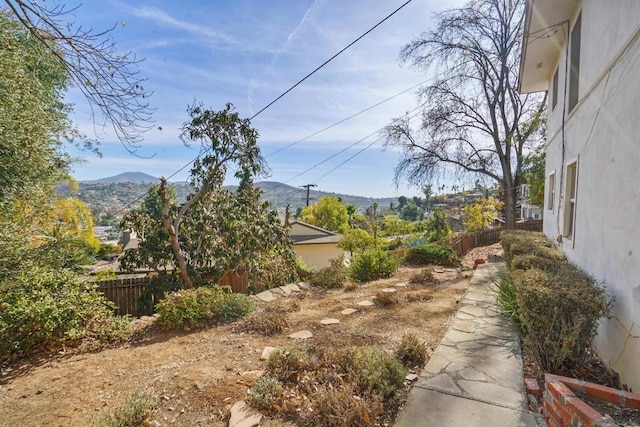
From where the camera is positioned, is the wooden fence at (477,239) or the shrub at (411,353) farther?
the wooden fence at (477,239)

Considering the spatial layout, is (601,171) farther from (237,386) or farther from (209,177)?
(209,177)

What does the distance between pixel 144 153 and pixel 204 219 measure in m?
3.90

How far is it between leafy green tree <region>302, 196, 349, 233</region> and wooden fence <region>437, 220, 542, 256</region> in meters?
13.5

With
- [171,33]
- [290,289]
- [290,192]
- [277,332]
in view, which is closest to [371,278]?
[290,289]

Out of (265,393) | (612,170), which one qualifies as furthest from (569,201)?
(265,393)

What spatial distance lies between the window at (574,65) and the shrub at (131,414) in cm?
660

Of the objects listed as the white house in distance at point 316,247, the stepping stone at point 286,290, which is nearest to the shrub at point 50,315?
the stepping stone at point 286,290

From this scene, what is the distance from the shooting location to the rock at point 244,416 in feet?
7.02

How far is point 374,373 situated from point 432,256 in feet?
23.6

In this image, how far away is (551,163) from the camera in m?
6.41

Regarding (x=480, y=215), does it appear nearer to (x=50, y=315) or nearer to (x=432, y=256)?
(x=432, y=256)

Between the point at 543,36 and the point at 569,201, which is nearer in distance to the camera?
the point at 569,201

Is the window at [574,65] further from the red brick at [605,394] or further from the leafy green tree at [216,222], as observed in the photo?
the leafy green tree at [216,222]

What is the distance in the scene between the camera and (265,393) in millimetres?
2391
